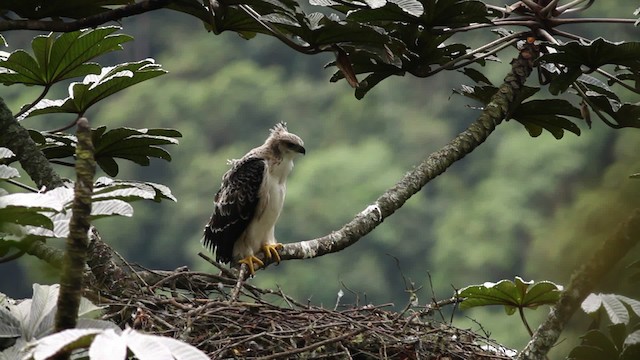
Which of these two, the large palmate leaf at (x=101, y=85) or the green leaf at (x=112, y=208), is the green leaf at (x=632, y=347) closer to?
the green leaf at (x=112, y=208)

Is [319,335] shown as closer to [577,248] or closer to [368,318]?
[368,318]

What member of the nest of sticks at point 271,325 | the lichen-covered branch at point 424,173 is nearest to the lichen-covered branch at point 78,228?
the nest of sticks at point 271,325

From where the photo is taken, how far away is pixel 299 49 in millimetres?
2555

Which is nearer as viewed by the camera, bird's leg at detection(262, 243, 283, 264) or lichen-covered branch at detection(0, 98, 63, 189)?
lichen-covered branch at detection(0, 98, 63, 189)

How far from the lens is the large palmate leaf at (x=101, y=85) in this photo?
2.62 m

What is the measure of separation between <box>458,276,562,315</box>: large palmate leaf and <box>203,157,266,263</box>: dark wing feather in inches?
66.5

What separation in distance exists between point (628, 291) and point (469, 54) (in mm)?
2023

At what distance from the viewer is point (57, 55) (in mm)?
2594

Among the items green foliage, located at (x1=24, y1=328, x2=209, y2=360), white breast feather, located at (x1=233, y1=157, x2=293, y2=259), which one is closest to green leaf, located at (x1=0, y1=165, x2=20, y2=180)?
green foliage, located at (x1=24, y1=328, x2=209, y2=360)

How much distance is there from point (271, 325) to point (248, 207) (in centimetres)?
197

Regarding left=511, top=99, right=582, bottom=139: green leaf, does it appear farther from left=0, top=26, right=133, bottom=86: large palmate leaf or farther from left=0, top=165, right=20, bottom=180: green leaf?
left=0, top=165, right=20, bottom=180: green leaf

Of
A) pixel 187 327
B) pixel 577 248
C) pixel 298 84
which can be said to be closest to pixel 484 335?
pixel 187 327

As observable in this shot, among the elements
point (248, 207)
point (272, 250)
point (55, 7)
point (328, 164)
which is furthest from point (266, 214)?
point (328, 164)

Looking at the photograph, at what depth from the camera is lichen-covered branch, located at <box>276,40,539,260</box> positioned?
3.12 m
